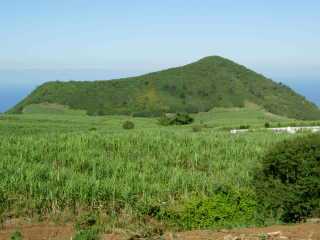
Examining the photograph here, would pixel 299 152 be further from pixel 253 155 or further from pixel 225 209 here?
pixel 253 155

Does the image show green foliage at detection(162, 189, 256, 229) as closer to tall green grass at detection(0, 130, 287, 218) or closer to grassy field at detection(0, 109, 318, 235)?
grassy field at detection(0, 109, 318, 235)

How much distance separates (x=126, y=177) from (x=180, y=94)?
96942mm

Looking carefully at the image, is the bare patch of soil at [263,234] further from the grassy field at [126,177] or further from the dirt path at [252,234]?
the grassy field at [126,177]

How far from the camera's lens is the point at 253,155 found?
22.0 metres

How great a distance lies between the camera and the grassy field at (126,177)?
13.8m

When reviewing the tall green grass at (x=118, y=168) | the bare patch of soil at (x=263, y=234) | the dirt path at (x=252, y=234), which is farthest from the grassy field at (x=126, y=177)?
the bare patch of soil at (x=263, y=234)

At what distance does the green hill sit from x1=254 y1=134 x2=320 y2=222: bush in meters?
84.0

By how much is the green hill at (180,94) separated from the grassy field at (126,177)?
74289 mm

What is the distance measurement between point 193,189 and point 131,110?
86539mm

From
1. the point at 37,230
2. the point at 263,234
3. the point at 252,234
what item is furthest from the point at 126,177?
the point at 263,234

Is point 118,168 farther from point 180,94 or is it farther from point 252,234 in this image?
point 180,94

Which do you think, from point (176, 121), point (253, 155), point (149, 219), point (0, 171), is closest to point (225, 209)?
point (149, 219)

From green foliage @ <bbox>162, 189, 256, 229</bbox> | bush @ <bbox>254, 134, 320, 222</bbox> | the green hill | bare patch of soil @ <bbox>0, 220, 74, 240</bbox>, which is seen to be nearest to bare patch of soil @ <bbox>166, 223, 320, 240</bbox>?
bush @ <bbox>254, 134, 320, 222</bbox>

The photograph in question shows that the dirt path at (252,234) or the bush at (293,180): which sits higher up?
the bush at (293,180)
